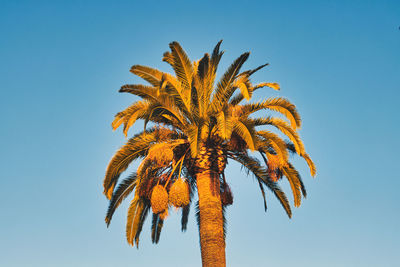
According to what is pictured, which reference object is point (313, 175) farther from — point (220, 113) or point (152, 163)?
point (152, 163)

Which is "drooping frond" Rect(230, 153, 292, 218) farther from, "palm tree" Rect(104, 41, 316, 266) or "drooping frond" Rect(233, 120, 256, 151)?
"drooping frond" Rect(233, 120, 256, 151)

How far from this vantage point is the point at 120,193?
53.0 ft

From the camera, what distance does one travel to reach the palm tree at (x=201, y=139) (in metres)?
13.7

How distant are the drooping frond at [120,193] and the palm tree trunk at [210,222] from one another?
2.92 meters

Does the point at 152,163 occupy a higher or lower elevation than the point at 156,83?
lower

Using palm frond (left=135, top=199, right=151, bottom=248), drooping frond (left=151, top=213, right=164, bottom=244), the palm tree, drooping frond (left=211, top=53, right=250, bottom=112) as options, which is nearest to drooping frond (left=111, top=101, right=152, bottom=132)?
the palm tree

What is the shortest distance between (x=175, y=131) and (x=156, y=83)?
5.89ft

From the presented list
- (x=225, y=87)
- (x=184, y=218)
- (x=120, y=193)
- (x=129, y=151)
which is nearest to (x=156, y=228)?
(x=184, y=218)

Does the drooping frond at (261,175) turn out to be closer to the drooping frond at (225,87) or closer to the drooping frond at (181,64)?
the drooping frond at (225,87)

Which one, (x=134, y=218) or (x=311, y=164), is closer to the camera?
(x=311, y=164)

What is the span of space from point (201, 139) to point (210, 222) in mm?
2630

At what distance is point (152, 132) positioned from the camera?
610 inches

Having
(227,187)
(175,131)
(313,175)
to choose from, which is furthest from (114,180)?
(313,175)

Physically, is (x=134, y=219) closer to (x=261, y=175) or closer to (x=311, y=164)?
(x=261, y=175)
